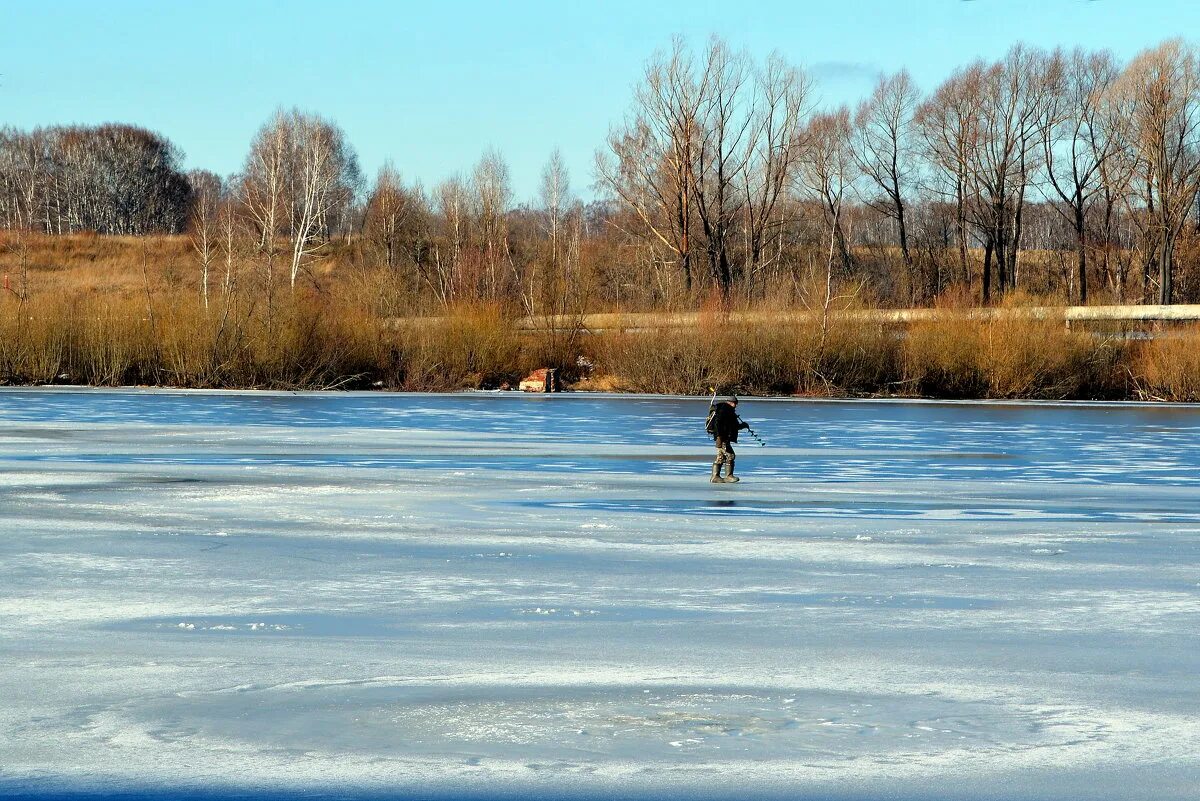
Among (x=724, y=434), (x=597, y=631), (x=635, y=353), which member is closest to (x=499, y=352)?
(x=635, y=353)

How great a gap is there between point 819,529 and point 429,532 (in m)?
3.11

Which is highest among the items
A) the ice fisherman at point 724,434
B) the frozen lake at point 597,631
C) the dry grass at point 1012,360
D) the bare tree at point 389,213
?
the bare tree at point 389,213

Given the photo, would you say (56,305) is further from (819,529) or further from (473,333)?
(819,529)

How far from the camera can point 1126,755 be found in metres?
5.02

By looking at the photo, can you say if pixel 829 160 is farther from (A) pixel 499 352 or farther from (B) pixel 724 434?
(B) pixel 724 434

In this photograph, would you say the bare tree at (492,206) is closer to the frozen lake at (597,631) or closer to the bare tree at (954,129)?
Answer: the bare tree at (954,129)

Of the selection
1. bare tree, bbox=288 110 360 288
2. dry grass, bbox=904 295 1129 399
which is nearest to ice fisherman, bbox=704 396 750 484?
dry grass, bbox=904 295 1129 399

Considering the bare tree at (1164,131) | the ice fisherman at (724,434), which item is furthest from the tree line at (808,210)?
the ice fisherman at (724,434)

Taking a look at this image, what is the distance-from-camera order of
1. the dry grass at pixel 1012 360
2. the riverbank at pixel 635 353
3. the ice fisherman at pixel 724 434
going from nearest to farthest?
the ice fisherman at pixel 724 434 → the dry grass at pixel 1012 360 → the riverbank at pixel 635 353

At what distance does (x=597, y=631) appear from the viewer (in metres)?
7.10

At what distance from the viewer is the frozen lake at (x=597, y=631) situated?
4.92m

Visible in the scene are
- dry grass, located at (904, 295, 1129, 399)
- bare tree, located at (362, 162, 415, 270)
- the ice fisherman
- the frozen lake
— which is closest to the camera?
the frozen lake

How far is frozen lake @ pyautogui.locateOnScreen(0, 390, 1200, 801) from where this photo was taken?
16.1ft

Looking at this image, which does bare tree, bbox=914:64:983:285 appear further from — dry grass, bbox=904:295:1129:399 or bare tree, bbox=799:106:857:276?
dry grass, bbox=904:295:1129:399
